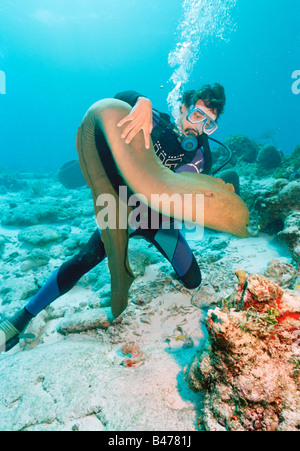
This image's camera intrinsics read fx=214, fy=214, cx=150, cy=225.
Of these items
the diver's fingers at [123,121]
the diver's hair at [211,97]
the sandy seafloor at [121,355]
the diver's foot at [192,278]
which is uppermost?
the diver's hair at [211,97]

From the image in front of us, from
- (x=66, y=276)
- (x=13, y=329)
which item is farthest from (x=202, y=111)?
(x=13, y=329)

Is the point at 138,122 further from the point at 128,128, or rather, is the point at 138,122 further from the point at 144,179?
the point at 144,179

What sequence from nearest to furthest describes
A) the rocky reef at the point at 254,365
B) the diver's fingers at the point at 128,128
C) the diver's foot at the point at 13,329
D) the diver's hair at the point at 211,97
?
1. the rocky reef at the point at 254,365
2. the diver's fingers at the point at 128,128
3. the diver's foot at the point at 13,329
4. the diver's hair at the point at 211,97

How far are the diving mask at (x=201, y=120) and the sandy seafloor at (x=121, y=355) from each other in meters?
2.32

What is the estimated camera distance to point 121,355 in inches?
90.2

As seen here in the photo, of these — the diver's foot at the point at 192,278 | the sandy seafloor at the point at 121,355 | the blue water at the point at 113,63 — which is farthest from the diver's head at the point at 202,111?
the blue water at the point at 113,63

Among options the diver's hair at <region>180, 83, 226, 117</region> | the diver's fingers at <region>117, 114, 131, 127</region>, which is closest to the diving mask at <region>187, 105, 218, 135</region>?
the diver's hair at <region>180, 83, 226, 117</region>

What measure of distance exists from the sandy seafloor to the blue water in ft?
130

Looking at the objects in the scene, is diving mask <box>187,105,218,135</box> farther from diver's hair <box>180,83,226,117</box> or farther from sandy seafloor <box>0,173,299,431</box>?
sandy seafloor <box>0,173,299,431</box>

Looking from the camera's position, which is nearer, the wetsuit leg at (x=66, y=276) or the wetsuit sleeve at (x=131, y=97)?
the wetsuit sleeve at (x=131, y=97)

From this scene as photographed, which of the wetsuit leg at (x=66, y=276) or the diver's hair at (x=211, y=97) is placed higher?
the diver's hair at (x=211, y=97)

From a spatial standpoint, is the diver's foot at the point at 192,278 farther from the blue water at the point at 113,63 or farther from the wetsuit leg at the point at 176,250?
the blue water at the point at 113,63

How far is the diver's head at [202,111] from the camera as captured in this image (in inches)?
126

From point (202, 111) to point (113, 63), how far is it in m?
102
